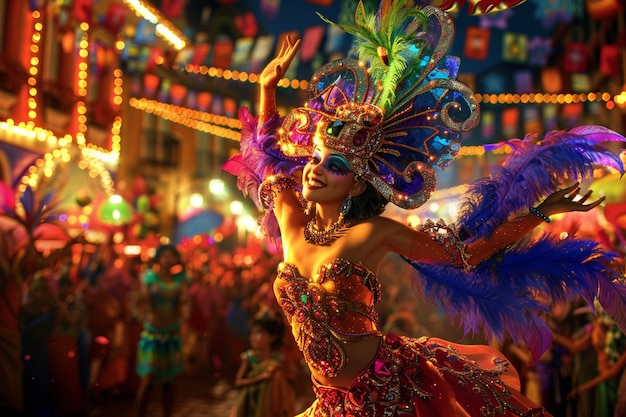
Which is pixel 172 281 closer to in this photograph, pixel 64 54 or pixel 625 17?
pixel 64 54

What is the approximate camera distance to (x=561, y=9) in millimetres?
9680

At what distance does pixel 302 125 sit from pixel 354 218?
52 centimetres

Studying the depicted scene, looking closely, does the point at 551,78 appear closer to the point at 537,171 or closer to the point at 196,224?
the point at 537,171

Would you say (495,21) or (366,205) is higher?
(495,21)

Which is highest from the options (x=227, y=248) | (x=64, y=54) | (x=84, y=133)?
(x=64, y=54)

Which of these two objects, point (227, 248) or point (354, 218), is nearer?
point (354, 218)

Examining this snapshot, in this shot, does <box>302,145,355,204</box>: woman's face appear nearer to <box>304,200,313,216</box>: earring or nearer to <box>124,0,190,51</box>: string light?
<box>304,200,313,216</box>: earring

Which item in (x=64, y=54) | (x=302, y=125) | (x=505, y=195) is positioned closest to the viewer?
(x=505, y=195)

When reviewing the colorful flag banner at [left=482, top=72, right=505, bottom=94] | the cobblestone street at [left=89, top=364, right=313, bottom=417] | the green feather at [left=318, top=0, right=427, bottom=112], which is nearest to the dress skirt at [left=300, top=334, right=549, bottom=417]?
the green feather at [left=318, top=0, right=427, bottom=112]

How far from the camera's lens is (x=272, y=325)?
5062 mm

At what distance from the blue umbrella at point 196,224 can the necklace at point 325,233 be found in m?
16.6

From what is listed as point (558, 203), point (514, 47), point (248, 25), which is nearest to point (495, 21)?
point (514, 47)

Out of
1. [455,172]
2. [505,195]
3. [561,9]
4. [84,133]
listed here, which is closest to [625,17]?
[561,9]

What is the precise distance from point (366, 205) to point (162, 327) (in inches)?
168
